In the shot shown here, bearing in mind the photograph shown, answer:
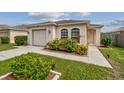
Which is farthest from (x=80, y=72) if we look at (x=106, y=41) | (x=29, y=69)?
(x=106, y=41)

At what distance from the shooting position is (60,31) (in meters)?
19.3

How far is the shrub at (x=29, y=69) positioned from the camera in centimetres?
589

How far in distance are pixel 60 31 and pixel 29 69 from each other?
13.7m

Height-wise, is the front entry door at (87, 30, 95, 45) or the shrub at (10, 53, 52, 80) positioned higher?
the front entry door at (87, 30, 95, 45)

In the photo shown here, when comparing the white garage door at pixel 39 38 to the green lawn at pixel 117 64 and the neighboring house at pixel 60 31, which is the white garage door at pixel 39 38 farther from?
the green lawn at pixel 117 64

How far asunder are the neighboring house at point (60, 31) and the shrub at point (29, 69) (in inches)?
487

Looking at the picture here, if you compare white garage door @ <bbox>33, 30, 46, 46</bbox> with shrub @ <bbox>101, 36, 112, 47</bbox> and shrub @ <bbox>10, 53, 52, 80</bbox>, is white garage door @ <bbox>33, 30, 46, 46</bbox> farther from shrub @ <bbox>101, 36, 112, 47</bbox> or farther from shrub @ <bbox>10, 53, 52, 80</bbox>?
shrub @ <bbox>10, 53, 52, 80</bbox>

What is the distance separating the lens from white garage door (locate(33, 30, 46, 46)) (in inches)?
780

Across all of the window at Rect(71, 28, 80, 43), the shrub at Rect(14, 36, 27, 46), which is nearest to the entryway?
the window at Rect(71, 28, 80, 43)

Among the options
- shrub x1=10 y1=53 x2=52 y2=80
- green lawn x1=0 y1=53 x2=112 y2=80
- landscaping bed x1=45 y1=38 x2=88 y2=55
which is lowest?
green lawn x1=0 y1=53 x2=112 y2=80

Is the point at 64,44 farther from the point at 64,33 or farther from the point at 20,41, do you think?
the point at 20,41
